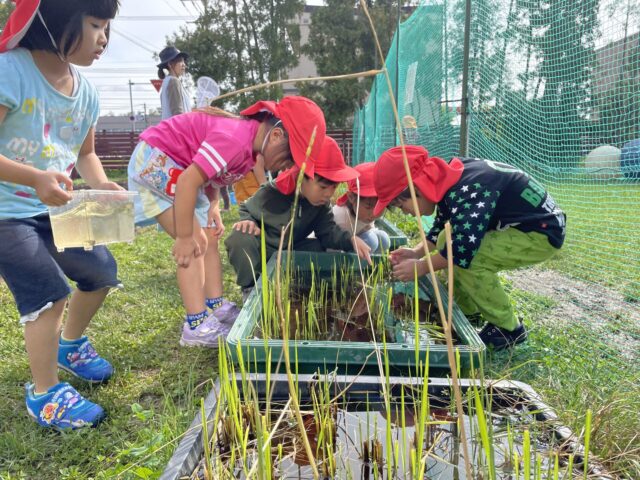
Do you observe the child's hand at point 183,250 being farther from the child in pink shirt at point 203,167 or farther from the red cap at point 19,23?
the red cap at point 19,23

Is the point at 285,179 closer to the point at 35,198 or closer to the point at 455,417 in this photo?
the point at 35,198

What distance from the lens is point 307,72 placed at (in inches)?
1167

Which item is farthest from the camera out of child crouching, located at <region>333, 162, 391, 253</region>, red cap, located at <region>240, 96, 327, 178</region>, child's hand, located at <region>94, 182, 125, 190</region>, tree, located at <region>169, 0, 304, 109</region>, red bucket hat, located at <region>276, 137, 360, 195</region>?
tree, located at <region>169, 0, 304, 109</region>

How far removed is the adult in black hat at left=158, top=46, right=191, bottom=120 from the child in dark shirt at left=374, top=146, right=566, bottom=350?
2.85 m

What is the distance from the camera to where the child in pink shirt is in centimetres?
179

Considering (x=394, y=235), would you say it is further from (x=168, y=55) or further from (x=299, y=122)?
(x=168, y=55)

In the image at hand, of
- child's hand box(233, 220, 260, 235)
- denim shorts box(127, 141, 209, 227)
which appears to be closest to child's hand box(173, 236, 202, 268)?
denim shorts box(127, 141, 209, 227)

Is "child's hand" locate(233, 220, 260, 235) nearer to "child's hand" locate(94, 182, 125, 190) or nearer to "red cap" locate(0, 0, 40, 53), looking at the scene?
"child's hand" locate(94, 182, 125, 190)

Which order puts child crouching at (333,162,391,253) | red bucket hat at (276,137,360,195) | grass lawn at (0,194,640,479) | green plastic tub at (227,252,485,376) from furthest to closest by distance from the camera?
child crouching at (333,162,391,253), red bucket hat at (276,137,360,195), green plastic tub at (227,252,485,376), grass lawn at (0,194,640,479)

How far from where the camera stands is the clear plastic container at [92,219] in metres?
1.40

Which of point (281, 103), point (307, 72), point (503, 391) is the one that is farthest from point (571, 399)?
point (307, 72)

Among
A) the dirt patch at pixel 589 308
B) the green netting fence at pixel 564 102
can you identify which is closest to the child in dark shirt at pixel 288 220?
the dirt patch at pixel 589 308

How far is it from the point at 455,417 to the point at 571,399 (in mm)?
472

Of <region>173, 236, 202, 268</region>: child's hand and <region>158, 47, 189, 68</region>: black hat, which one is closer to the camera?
<region>173, 236, 202, 268</region>: child's hand
